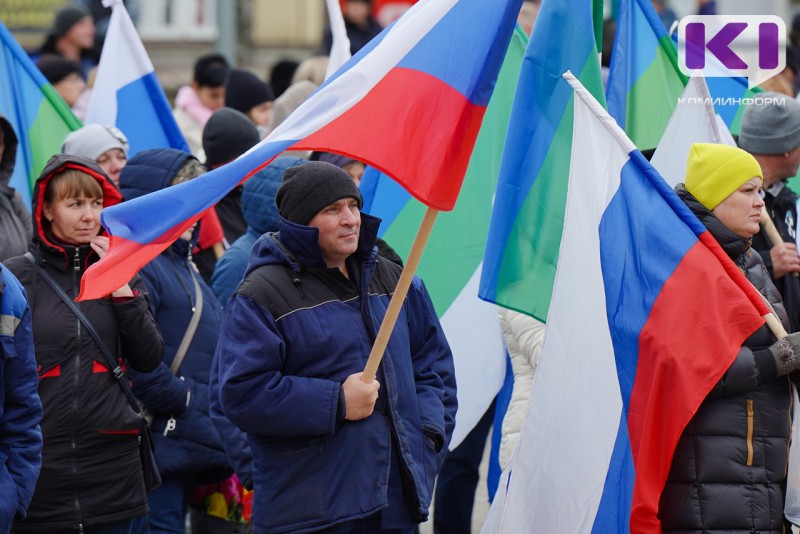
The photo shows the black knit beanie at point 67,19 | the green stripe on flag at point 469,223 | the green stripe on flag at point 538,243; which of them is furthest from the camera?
the black knit beanie at point 67,19

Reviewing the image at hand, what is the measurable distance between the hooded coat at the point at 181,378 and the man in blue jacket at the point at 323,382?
1093mm

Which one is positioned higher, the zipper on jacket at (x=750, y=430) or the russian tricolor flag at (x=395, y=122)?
the russian tricolor flag at (x=395, y=122)

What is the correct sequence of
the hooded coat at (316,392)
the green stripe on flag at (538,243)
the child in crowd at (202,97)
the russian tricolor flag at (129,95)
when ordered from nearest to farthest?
the hooded coat at (316,392)
the green stripe on flag at (538,243)
the russian tricolor flag at (129,95)
the child in crowd at (202,97)

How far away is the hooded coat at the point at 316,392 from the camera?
174 inches

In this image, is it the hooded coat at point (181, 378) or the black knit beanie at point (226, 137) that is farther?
the black knit beanie at point (226, 137)

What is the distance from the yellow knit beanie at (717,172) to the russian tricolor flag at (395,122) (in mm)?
915

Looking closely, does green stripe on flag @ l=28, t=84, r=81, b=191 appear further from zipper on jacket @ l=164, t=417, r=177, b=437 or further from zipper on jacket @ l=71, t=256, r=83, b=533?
zipper on jacket @ l=71, t=256, r=83, b=533

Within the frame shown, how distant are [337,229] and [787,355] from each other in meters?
1.46

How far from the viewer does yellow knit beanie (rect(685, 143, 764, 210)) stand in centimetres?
498

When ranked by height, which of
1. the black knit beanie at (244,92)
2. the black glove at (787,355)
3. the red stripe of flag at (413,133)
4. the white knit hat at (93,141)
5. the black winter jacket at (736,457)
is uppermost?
the black knit beanie at (244,92)

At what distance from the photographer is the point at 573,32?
5.70m

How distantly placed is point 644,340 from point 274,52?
1722 centimetres

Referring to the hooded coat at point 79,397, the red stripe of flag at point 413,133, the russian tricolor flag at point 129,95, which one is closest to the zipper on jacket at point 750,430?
the red stripe of flag at point 413,133

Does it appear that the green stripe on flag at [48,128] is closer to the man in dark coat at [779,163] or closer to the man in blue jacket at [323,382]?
the man in blue jacket at [323,382]
